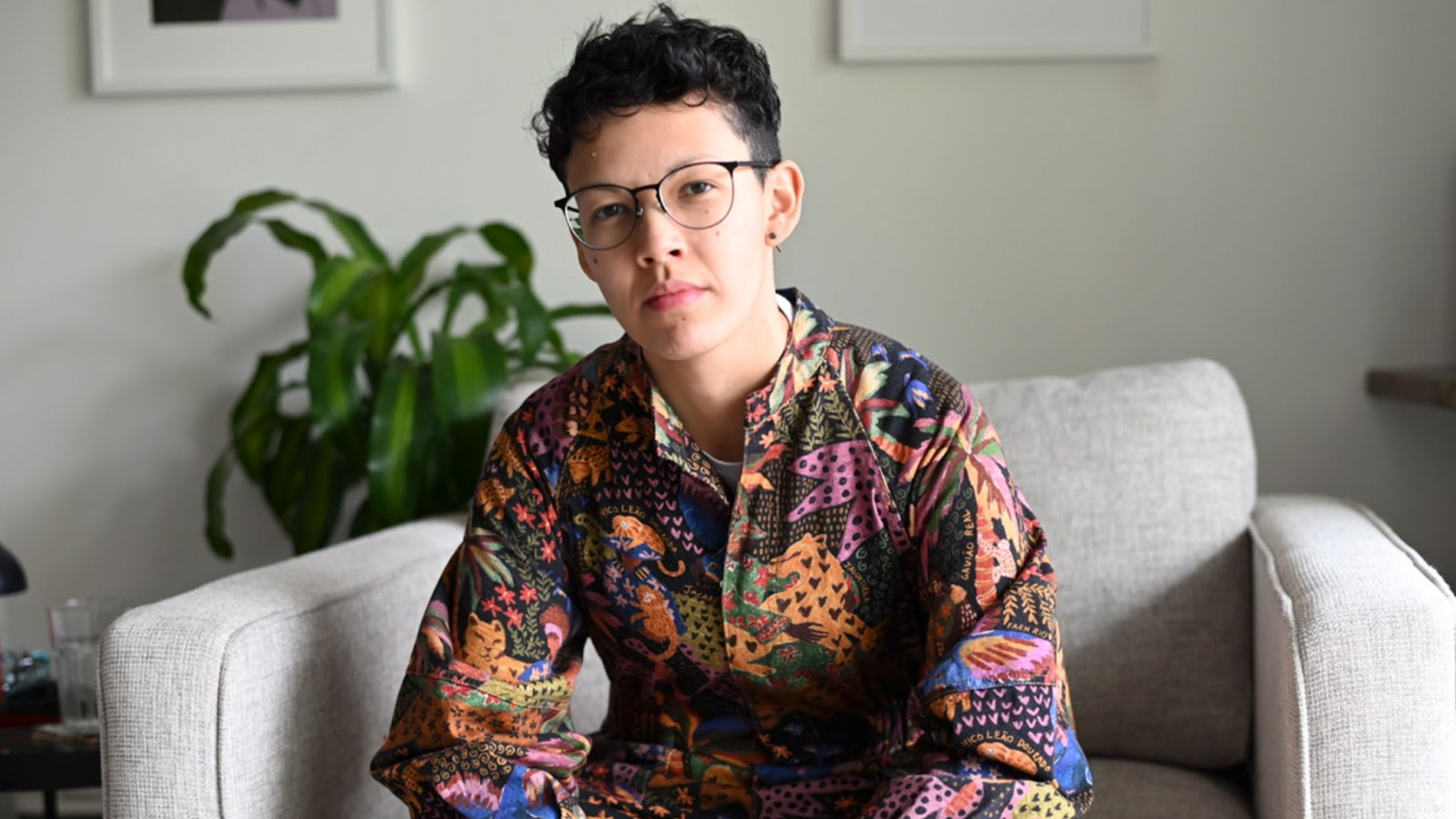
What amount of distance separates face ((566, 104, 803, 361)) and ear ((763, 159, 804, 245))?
40 millimetres

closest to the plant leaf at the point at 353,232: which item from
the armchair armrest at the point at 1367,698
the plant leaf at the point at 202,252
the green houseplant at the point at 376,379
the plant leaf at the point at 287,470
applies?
the green houseplant at the point at 376,379

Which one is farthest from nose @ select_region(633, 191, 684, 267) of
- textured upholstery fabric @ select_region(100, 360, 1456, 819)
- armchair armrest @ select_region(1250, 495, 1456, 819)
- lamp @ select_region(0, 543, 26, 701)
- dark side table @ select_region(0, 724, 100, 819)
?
lamp @ select_region(0, 543, 26, 701)

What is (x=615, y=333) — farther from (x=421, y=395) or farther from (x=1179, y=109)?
(x=1179, y=109)

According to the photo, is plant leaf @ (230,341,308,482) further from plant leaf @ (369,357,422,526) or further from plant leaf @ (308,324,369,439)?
plant leaf @ (369,357,422,526)

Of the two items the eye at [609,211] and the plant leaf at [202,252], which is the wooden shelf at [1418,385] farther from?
the plant leaf at [202,252]

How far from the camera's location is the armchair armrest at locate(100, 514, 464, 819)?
Answer: 1187mm

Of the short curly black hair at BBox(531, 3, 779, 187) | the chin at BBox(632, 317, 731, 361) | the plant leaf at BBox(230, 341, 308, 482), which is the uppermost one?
the short curly black hair at BBox(531, 3, 779, 187)

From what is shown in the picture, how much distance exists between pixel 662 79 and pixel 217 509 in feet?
4.52

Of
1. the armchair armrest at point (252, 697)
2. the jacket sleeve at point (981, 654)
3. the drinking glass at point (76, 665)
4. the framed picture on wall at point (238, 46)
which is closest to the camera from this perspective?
the jacket sleeve at point (981, 654)

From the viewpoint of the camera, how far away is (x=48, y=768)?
60.4 inches

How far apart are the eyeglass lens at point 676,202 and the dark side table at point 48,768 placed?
91cm

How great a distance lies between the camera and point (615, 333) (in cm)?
231

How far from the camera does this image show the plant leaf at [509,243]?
2.07 m

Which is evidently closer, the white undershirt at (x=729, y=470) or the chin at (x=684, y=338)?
the chin at (x=684, y=338)
